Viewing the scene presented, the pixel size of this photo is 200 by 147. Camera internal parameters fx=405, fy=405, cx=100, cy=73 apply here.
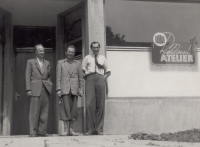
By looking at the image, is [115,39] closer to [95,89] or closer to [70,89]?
[95,89]


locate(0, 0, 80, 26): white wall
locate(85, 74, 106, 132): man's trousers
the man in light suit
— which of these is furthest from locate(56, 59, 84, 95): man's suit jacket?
locate(0, 0, 80, 26): white wall

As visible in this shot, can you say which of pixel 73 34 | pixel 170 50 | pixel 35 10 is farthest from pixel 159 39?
pixel 35 10

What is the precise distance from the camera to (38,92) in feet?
28.1

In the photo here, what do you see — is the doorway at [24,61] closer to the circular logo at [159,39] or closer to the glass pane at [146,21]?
the glass pane at [146,21]

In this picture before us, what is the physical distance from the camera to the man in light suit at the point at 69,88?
8492mm

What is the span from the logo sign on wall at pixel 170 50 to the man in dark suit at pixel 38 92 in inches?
109

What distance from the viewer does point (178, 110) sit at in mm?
9625

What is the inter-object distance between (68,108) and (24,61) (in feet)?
13.3

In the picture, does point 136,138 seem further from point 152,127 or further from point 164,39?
point 164,39

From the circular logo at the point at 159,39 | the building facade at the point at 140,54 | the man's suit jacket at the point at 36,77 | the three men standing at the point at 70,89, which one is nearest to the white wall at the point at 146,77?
the building facade at the point at 140,54

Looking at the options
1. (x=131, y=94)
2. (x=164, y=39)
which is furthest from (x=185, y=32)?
(x=131, y=94)

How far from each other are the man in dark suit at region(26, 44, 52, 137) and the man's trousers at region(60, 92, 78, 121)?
1.29 ft

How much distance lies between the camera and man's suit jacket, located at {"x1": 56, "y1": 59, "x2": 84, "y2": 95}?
859cm

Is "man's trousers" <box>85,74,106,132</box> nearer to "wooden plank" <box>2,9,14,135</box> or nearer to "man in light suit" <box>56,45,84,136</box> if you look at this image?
"man in light suit" <box>56,45,84,136</box>
